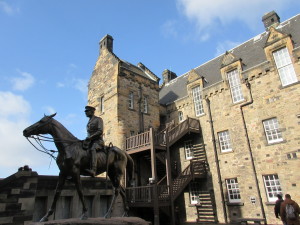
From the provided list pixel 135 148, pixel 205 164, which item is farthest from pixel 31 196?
pixel 205 164

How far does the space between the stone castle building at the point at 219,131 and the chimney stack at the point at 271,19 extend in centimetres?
8

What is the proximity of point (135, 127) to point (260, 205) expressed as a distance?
33.7ft

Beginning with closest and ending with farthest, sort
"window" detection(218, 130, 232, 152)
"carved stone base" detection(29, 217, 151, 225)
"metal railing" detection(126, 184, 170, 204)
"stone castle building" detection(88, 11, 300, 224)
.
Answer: "carved stone base" detection(29, 217, 151, 225) < "metal railing" detection(126, 184, 170, 204) < "stone castle building" detection(88, 11, 300, 224) < "window" detection(218, 130, 232, 152)

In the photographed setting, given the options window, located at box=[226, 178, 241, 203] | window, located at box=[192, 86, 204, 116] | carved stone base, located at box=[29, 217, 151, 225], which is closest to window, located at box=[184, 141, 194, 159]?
A: window, located at box=[192, 86, 204, 116]

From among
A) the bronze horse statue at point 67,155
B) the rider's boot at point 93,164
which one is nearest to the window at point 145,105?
the bronze horse statue at point 67,155

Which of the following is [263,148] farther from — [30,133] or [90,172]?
[30,133]

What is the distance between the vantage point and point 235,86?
17.1 meters

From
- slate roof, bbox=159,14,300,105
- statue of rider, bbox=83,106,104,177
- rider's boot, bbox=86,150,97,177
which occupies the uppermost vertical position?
slate roof, bbox=159,14,300,105

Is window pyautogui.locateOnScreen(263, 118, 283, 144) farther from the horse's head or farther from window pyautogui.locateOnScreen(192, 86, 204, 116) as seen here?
the horse's head

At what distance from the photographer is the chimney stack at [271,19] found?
19.1 meters

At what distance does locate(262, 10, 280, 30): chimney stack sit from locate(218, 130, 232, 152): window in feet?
33.9

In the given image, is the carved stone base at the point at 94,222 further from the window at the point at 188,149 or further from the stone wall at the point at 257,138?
the window at the point at 188,149

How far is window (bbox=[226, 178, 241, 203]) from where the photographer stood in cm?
1527

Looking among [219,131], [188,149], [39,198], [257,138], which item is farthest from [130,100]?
[39,198]
